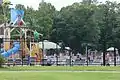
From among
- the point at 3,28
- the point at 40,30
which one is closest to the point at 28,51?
the point at 3,28

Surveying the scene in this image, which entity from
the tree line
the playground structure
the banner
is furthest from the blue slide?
the tree line

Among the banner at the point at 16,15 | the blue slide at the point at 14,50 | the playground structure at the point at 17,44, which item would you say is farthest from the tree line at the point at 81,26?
the blue slide at the point at 14,50

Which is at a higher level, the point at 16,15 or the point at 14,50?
A: the point at 16,15

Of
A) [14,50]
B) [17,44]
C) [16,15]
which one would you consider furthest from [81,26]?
[14,50]

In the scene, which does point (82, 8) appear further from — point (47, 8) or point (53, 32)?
point (47, 8)

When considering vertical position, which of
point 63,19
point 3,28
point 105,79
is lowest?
point 105,79

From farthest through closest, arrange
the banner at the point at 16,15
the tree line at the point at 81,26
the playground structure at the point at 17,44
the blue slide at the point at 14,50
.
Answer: the tree line at the point at 81,26, the banner at the point at 16,15, the blue slide at the point at 14,50, the playground structure at the point at 17,44

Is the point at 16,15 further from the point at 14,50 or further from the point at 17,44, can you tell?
the point at 14,50

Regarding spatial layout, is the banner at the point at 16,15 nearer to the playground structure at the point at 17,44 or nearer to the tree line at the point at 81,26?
the playground structure at the point at 17,44

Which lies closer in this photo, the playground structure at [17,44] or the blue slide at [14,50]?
the playground structure at [17,44]

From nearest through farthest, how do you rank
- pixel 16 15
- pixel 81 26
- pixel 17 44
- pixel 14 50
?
pixel 14 50 → pixel 17 44 → pixel 16 15 → pixel 81 26

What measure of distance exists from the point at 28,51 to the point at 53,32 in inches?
1455

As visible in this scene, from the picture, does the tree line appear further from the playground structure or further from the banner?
the playground structure

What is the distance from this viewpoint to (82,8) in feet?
261
